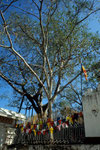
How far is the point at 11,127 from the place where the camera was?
882 cm

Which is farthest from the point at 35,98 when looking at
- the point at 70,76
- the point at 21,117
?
the point at 70,76

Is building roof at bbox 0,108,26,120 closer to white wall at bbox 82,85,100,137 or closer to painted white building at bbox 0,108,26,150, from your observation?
painted white building at bbox 0,108,26,150

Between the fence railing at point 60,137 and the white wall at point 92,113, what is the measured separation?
53 cm

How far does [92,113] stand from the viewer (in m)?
5.95

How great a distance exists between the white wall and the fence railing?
0.53 m

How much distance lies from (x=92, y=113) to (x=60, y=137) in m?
2.16

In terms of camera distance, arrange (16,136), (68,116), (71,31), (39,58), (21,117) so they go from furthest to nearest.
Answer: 1. (39,58)
2. (71,31)
3. (21,117)
4. (16,136)
5. (68,116)

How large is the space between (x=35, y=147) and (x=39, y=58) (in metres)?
8.81

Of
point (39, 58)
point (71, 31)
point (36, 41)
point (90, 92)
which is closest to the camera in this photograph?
point (90, 92)

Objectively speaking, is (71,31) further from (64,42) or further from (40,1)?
Result: (40,1)

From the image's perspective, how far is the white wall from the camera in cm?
567

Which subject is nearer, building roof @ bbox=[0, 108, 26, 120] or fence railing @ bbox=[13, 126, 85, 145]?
fence railing @ bbox=[13, 126, 85, 145]

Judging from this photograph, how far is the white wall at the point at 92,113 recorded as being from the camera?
567 centimetres

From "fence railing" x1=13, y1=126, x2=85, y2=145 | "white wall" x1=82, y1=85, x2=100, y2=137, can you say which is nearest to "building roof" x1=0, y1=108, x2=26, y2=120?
"fence railing" x1=13, y1=126, x2=85, y2=145
